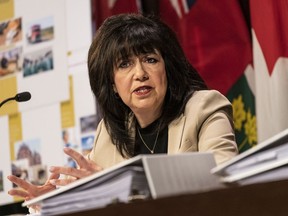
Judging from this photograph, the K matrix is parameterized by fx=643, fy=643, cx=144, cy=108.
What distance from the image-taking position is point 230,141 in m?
1.85

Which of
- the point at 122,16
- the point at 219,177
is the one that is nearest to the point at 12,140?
the point at 122,16

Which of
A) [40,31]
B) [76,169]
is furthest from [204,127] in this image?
[40,31]

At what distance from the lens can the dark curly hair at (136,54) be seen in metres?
2.04

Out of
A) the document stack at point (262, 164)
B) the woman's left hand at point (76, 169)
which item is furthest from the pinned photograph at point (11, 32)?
the document stack at point (262, 164)

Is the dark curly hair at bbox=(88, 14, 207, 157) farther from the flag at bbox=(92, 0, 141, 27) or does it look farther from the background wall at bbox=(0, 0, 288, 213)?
the flag at bbox=(92, 0, 141, 27)

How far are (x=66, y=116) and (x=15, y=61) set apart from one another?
0.52m

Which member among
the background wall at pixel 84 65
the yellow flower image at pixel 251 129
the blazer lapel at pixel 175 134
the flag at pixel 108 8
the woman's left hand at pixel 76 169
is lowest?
the woman's left hand at pixel 76 169

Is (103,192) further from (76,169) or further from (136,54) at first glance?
(136,54)

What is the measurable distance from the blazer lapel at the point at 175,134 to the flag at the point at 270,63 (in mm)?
1064

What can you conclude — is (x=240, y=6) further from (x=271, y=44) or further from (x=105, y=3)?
(x=105, y=3)

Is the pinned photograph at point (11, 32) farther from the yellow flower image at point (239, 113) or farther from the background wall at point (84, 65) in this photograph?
the yellow flower image at point (239, 113)

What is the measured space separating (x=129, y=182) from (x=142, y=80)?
1.14 metres

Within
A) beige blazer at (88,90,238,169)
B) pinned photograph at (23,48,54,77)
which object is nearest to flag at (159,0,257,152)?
pinned photograph at (23,48,54,77)

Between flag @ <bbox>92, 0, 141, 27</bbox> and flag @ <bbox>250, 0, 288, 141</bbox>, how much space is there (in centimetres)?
93
